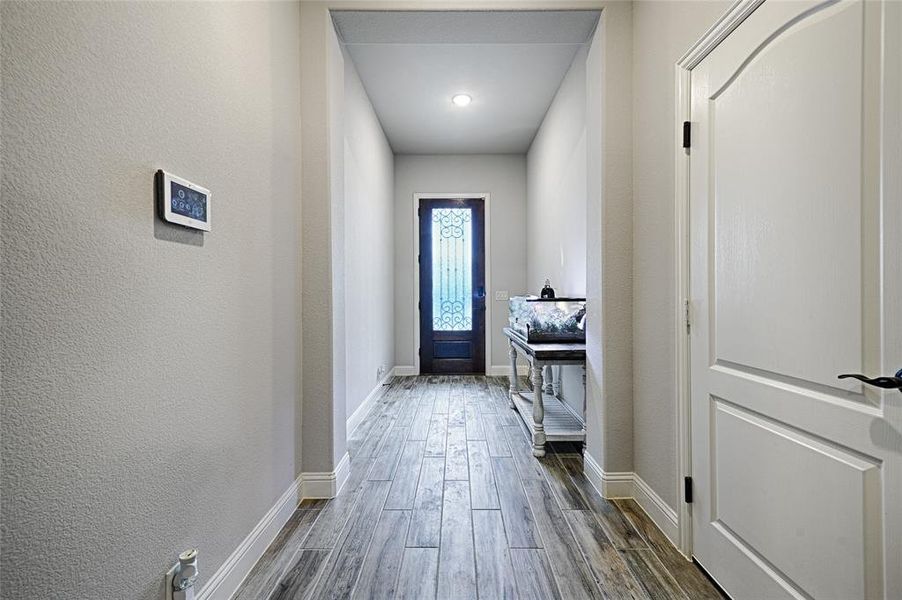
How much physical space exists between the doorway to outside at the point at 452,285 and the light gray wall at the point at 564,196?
85cm

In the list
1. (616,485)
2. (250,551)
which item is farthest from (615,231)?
(250,551)

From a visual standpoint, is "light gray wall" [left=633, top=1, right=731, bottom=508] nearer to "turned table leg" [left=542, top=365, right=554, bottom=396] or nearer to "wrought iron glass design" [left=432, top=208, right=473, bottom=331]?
"turned table leg" [left=542, top=365, right=554, bottom=396]

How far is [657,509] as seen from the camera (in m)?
1.97

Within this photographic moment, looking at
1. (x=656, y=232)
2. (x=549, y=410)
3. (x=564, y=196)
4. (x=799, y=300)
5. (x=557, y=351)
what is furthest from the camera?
(x=564, y=196)

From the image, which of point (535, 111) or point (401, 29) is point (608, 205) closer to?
point (401, 29)

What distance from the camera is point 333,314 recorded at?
2.29m

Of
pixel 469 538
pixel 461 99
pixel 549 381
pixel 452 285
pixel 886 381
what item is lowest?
pixel 469 538

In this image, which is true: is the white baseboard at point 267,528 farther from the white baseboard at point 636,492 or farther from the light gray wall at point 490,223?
the light gray wall at point 490,223

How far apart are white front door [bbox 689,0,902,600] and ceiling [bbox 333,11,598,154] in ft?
3.75

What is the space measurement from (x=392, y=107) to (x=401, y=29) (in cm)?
192

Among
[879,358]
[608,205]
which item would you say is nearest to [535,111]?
[608,205]

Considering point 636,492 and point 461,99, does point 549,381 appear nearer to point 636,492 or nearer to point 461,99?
point 636,492

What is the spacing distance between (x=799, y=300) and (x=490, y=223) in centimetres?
455

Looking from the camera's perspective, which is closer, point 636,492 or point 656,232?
point 656,232
